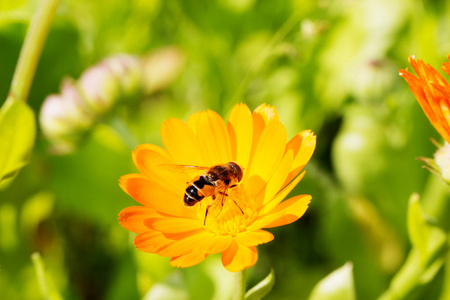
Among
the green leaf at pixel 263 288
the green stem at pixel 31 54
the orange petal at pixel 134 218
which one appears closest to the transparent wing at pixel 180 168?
the orange petal at pixel 134 218

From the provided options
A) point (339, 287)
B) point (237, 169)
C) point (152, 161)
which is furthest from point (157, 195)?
point (339, 287)

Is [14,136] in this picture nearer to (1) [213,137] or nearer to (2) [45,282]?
(2) [45,282]

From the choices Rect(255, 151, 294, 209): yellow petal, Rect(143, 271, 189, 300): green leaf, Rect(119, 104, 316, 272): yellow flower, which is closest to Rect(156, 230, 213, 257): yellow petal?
Rect(119, 104, 316, 272): yellow flower

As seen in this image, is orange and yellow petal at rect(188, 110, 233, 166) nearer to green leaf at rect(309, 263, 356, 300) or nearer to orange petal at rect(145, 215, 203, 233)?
orange petal at rect(145, 215, 203, 233)

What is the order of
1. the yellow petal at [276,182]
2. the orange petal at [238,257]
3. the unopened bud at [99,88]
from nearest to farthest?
1. the orange petal at [238,257]
2. the yellow petal at [276,182]
3. the unopened bud at [99,88]

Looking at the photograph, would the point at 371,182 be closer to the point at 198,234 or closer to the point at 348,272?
the point at 348,272

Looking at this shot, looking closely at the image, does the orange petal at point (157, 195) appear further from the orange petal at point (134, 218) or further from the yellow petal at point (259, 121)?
the yellow petal at point (259, 121)
